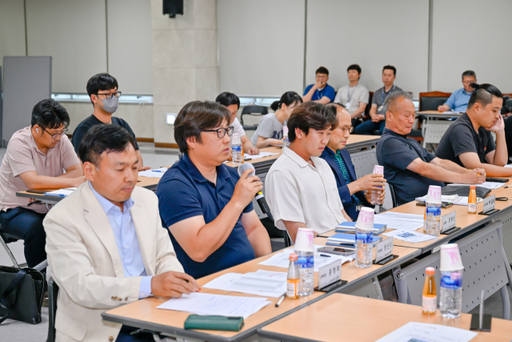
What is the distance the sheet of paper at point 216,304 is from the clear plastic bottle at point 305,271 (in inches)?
5.7

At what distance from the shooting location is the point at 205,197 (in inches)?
93.9

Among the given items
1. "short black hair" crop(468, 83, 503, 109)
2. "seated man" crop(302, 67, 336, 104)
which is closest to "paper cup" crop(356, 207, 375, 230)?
"short black hair" crop(468, 83, 503, 109)

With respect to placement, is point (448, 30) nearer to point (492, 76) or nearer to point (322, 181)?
point (492, 76)

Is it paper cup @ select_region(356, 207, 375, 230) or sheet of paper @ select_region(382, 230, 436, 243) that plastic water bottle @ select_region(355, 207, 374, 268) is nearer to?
paper cup @ select_region(356, 207, 375, 230)

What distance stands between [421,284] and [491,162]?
2.49 meters

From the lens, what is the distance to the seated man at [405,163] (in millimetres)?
3869

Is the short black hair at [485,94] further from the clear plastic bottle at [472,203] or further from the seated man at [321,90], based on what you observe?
the seated man at [321,90]

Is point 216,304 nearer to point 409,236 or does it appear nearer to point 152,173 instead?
point 409,236

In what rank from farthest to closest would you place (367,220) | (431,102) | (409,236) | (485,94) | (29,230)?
(431,102) → (485,94) → (29,230) → (409,236) → (367,220)

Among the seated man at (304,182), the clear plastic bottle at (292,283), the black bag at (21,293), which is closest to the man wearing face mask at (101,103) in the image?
the black bag at (21,293)

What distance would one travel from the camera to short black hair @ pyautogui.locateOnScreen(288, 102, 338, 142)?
118 inches

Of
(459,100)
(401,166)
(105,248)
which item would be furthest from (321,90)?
(105,248)

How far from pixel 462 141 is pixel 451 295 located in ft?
9.45

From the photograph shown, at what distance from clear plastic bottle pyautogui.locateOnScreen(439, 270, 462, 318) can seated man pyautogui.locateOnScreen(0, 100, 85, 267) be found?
274 cm
